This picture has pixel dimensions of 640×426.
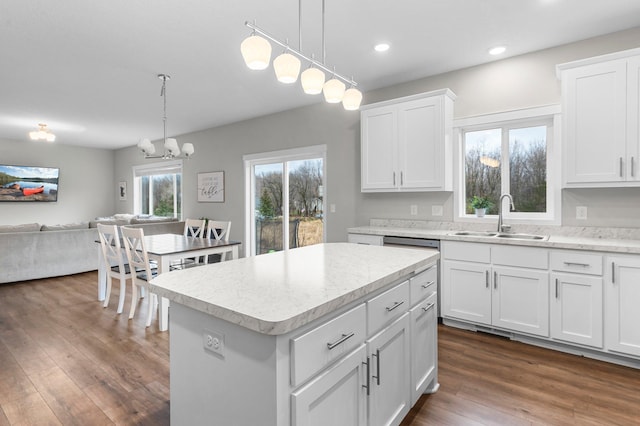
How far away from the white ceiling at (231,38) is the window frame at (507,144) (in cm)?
59

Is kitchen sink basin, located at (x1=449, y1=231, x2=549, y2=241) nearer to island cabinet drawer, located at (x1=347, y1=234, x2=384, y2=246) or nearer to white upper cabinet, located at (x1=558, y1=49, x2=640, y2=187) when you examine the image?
white upper cabinet, located at (x1=558, y1=49, x2=640, y2=187)

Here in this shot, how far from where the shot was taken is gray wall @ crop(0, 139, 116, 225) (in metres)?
7.32

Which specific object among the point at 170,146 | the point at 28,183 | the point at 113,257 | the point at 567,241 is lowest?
the point at 113,257

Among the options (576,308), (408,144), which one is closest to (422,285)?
(576,308)

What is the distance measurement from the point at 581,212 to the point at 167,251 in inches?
149

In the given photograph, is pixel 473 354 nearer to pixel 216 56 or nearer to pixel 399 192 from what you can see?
pixel 399 192

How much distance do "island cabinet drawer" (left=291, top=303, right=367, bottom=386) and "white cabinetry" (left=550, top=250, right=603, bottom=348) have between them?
2.09 metres

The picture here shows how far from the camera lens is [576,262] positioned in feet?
8.30

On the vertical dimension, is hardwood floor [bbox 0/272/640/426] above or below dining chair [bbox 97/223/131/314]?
below

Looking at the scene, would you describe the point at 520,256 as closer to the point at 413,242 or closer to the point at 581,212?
the point at 581,212

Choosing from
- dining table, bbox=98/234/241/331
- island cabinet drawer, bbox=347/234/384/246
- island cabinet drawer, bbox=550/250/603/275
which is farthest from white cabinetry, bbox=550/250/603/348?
dining table, bbox=98/234/241/331

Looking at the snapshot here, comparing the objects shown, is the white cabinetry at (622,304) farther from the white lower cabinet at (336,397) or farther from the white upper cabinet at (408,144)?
the white lower cabinet at (336,397)

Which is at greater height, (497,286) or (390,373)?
(497,286)

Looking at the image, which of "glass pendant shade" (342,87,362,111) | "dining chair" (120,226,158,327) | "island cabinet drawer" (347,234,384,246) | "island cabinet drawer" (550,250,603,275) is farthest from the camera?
"island cabinet drawer" (347,234,384,246)
